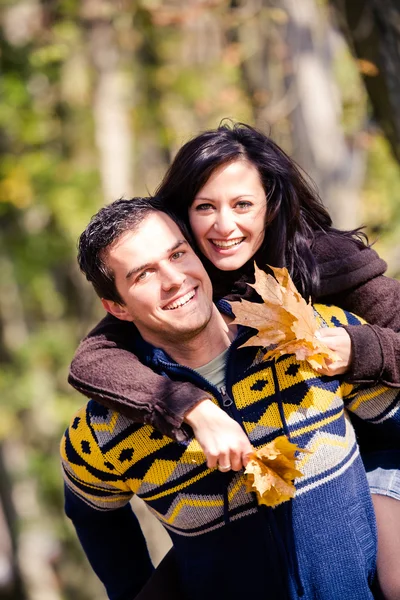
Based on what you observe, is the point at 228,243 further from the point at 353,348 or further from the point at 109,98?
the point at 109,98

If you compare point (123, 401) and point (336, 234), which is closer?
point (123, 401)

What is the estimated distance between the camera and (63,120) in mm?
10609

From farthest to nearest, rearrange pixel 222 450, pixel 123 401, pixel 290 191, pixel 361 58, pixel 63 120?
pixel 63 120
pixel 361 58
pixel 290 191
pixel 123 401
pixel 222 450

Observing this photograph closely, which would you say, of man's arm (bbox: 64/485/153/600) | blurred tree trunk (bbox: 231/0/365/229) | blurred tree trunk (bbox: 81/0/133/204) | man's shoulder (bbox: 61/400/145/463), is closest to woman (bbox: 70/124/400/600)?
man's shoulder (bbox: 61/400/145/463)

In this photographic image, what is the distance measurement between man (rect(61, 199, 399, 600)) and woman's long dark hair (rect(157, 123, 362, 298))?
12cm

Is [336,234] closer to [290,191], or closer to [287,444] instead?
[290,191]

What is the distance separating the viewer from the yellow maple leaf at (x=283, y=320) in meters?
2.51

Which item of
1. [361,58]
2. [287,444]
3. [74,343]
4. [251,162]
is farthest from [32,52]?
[287,444]

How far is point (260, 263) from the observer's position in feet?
9.52

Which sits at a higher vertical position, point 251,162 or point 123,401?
point 251,162

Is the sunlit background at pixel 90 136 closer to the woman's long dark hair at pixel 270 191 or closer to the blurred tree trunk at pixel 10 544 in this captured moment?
the blurred tree trunk at pixel 10 544

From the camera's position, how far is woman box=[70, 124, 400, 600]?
2.59 m

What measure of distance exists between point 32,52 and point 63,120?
2106 mm

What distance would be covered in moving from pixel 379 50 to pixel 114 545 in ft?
6.57
